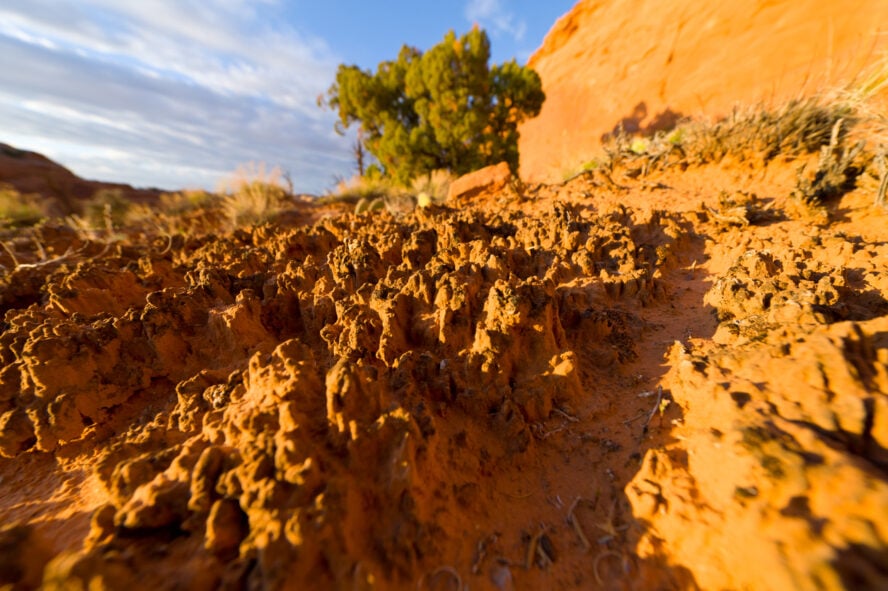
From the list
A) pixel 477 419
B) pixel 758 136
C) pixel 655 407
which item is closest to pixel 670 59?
pixel 758 136

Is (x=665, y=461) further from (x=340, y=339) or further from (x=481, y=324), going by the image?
(x=340, y=339)

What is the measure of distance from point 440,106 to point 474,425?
12.5m

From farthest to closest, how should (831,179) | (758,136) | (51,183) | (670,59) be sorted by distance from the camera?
(670,59)
(51,183)
(758,136)
(831,179)

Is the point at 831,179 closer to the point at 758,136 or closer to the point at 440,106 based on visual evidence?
Result: the point at 758,136

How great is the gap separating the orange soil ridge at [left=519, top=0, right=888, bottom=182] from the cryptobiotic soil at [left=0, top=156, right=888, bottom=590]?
19.1 feet

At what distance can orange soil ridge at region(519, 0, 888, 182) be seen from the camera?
39.6 feet

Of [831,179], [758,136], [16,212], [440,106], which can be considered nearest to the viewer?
[831,179]

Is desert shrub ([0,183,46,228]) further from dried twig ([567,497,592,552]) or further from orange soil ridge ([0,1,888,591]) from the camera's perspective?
dried twig ([567,497,592,552])

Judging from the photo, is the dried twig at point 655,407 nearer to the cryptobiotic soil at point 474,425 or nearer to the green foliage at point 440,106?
the cryptobiotic soil at point 474,425

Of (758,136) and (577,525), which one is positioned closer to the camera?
(577,525)

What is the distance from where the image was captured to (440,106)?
468 inches

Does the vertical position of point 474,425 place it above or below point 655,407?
below

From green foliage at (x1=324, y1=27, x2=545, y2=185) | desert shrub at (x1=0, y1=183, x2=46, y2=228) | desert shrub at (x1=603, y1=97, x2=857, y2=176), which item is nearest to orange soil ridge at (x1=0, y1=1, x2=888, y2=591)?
desert shrub at (x1=603, y1=97, x2=857, y2=176)

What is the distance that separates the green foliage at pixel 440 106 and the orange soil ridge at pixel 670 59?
8.12ft
